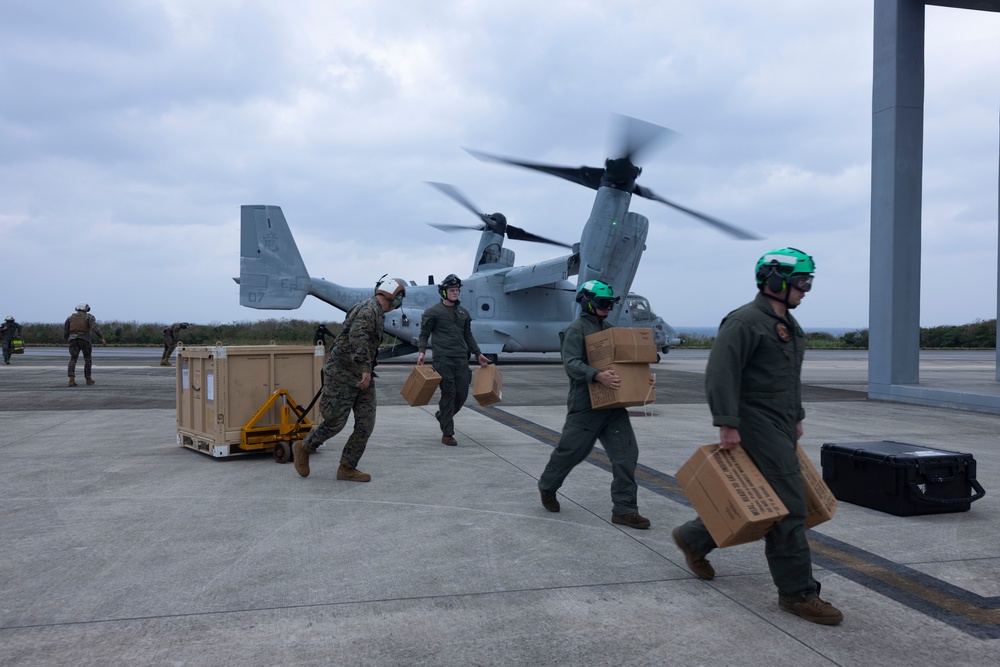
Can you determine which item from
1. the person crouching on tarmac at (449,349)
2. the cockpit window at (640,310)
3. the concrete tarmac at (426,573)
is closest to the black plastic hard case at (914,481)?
the concrete tarmac at (426,573)

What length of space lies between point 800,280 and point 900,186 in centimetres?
1207

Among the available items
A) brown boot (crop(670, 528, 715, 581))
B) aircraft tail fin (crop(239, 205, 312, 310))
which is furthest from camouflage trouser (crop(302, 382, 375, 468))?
aircraft tail fin (crop(239, 205, 312, 310))

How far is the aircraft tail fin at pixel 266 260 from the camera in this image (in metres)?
22.8

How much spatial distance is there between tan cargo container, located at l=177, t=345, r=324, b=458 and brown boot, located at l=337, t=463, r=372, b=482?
1457mm

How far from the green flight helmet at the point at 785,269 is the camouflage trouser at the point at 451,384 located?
5.14 meters

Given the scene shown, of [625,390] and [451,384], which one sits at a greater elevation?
[625,390]

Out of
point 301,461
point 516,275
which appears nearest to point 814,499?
point 301,461

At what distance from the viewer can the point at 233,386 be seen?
740cm

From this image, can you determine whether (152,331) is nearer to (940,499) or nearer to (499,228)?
(499,228)

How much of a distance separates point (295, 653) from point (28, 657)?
1090mm

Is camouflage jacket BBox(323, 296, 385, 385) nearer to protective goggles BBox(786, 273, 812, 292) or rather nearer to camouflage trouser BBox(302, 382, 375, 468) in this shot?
camouflage trouser BBox(302, 382, 375, 468)

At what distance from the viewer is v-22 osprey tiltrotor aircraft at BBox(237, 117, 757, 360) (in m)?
18.8

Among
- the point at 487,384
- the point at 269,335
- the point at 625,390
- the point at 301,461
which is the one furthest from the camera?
the point at 269,335

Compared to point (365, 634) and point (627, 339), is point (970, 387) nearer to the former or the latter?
point (627, 339)
